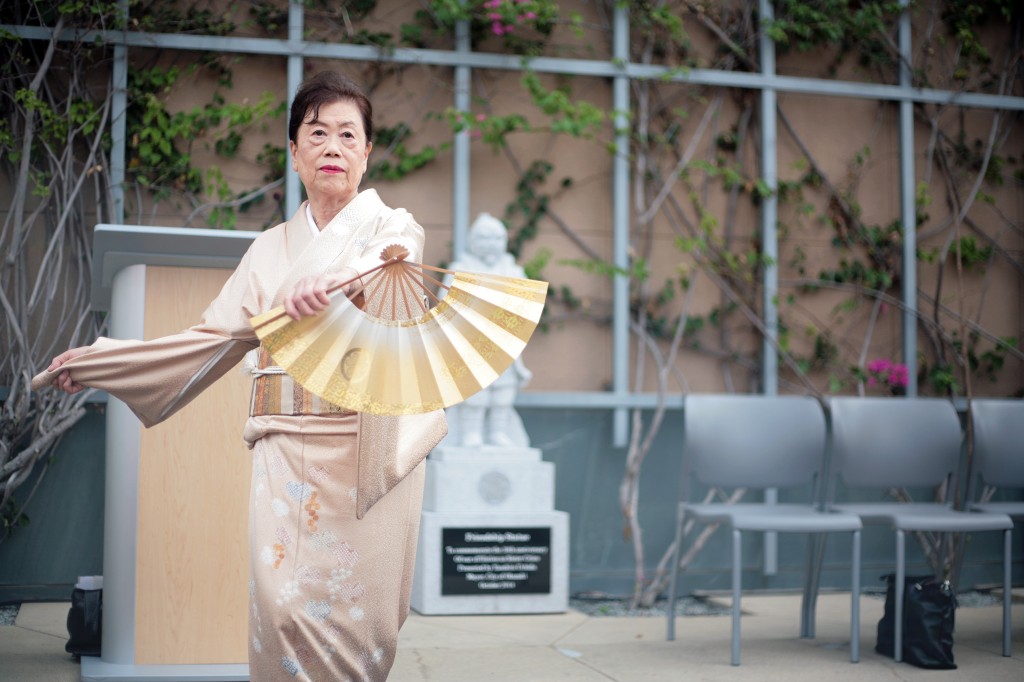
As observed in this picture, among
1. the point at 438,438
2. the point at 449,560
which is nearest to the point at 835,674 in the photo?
the point at 449,560

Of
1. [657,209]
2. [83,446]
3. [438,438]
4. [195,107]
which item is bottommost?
[83,446]

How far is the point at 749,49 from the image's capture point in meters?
5.50

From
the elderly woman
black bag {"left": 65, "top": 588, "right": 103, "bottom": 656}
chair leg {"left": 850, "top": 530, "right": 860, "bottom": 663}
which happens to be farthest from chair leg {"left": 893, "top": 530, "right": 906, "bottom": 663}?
black bag {"left": 65, "top": 588, "right": 103, "bottom": 656}

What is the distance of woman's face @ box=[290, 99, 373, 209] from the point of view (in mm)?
1954

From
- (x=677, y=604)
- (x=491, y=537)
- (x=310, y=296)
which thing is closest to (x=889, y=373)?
(x=677, y=604)

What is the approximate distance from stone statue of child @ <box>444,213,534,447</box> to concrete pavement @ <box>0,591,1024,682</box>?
0.75 metres

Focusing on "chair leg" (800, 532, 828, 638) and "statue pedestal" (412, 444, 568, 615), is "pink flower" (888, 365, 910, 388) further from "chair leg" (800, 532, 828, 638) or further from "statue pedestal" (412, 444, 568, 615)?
"statue pedestal" (412, 444, 568, 615)

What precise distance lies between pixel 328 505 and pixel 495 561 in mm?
2694

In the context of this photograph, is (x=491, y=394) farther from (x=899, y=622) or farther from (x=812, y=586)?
(x=899, y=622)

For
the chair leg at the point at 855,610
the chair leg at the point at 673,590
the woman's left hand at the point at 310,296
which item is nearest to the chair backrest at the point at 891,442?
the chair leg at the point at 855,610

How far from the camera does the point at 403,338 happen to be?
5.89ft

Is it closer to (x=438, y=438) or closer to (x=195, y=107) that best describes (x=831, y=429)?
(x=438, y=438)

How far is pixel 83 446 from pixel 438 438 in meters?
3.03

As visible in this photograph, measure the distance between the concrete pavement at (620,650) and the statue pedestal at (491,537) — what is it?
0.08 m
